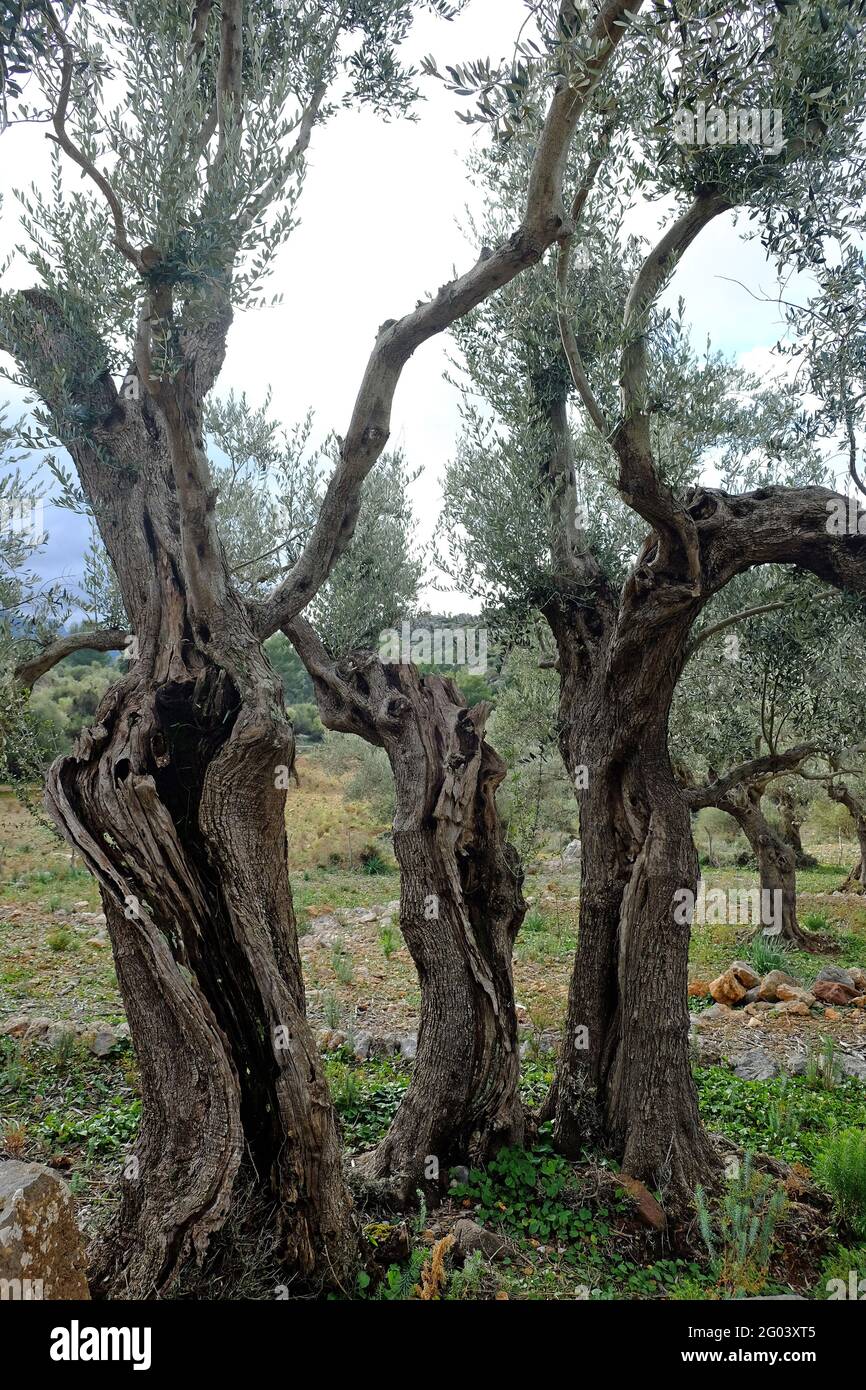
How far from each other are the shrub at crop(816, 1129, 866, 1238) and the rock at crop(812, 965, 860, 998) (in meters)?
6.85

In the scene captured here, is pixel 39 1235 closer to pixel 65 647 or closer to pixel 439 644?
pixel 65 647

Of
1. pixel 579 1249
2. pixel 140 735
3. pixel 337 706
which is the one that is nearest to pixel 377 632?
pixel 337 706

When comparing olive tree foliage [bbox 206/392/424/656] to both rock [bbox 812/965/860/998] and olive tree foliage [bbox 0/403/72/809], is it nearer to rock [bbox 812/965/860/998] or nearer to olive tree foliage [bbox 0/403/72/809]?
olive tree foliage [bbox 0/403/72/809]

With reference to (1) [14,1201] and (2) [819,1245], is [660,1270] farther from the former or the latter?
(1) [14,1201]

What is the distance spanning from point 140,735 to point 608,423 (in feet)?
12.2

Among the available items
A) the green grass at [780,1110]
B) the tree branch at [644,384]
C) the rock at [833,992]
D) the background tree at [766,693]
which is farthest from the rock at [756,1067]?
the tree branch at [644,384]

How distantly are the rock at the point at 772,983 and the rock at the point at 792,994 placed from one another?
0.20ft

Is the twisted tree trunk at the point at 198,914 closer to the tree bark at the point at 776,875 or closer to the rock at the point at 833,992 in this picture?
the rock at the point at 833,992

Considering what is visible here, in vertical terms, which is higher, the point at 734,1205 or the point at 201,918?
the point at 201,918

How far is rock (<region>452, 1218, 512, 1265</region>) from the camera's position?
18.1ft

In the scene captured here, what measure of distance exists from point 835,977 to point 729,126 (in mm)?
11642

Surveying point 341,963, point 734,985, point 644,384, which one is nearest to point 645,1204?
point 644,384
